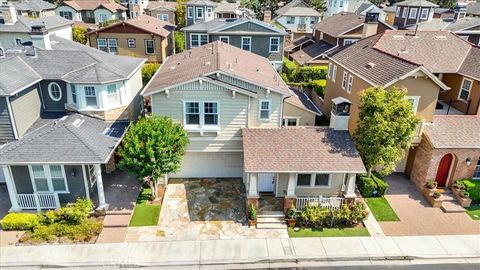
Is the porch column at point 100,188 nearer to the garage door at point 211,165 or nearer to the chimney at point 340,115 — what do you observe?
the garage door at point 211,165

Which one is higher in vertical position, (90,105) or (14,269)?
(90,105)

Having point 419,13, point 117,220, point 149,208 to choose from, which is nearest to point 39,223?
point 117,220

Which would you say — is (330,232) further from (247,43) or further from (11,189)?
(247,43)

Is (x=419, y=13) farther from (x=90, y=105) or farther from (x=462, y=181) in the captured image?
(x=90, y=105)

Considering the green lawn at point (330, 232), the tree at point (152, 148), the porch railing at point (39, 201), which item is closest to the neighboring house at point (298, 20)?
the tree at point (152, 148)

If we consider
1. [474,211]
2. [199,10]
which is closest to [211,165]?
[474,211]

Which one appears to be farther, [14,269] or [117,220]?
[117,220]

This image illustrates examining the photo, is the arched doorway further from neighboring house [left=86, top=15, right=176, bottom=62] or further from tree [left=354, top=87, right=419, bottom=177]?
neighboring house [left=86, top=15, right=176, bottom=62]
